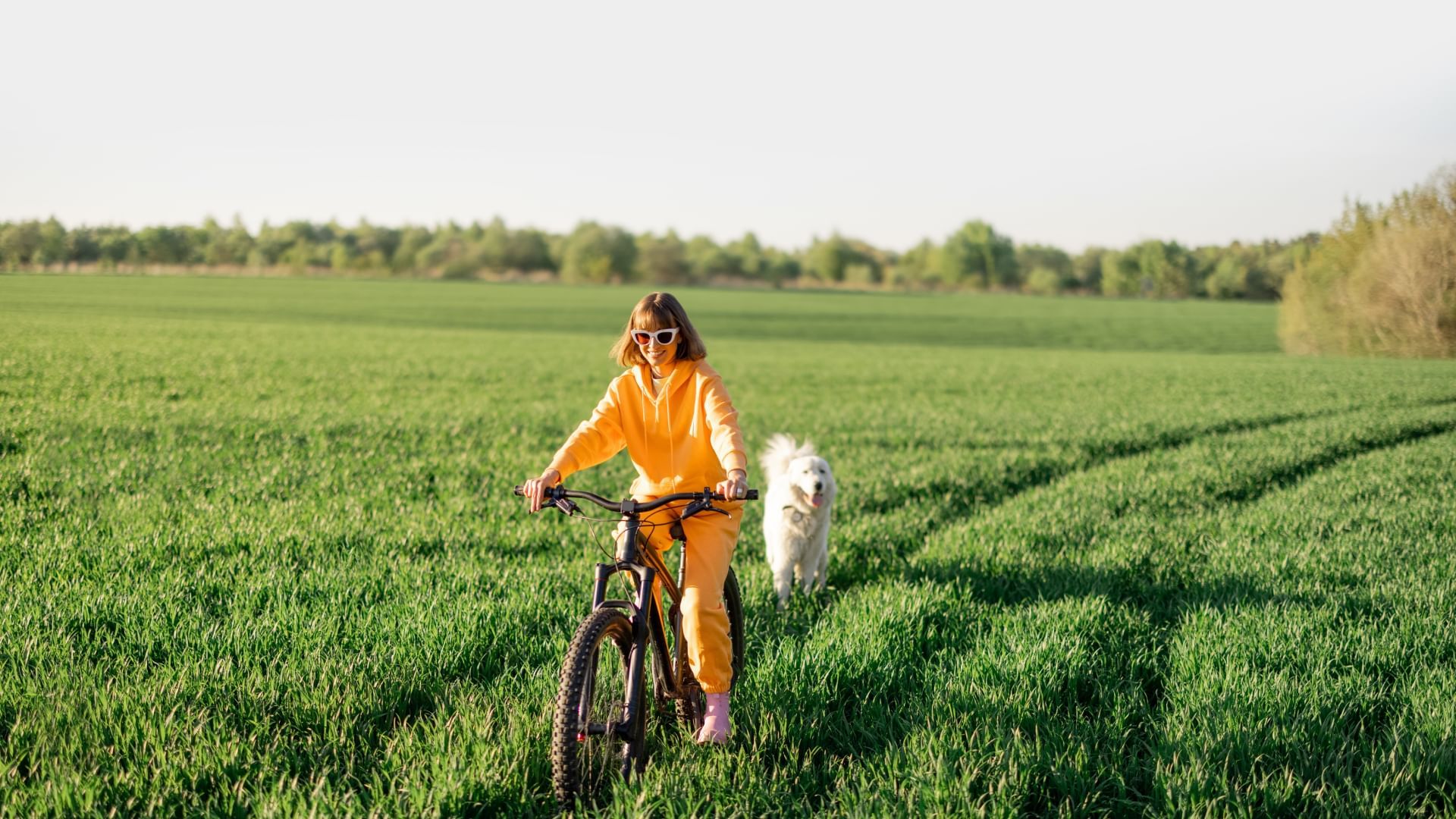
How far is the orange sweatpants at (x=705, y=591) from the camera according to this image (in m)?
4.11

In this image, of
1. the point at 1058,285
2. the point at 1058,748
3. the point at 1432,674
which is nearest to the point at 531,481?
the point at 1058,748

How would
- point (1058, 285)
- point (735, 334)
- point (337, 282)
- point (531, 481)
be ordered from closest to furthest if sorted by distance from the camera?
point (531, 481), point (735, 334), point (337, 282), point (1058, 285)

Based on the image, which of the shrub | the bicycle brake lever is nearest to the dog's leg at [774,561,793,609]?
the bicycle brake lever

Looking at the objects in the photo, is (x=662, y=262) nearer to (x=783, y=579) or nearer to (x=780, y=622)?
(x=783, y=579)

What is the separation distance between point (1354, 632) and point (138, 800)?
6653mm

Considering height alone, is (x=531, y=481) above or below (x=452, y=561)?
above

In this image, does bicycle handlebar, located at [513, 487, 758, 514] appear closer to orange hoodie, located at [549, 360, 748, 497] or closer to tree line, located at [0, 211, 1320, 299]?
orange hoodie, located at [549, 360, 748, 497]

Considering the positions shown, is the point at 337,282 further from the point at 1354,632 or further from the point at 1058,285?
the point at 1354,632

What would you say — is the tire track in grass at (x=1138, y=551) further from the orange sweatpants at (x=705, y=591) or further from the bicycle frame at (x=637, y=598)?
the bicycle frame at (x=637, y=598)

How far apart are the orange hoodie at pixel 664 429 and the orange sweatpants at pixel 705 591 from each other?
0.20 m

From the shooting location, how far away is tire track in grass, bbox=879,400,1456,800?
647 cm

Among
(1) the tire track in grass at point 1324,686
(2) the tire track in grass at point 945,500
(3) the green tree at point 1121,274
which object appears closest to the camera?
(1) the tire track in grass at point 1324,686

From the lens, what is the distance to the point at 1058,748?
13.9 ft

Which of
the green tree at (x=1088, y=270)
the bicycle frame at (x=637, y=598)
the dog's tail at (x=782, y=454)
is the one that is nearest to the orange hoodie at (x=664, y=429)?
the bicycle frame at (x=637, y=598)
